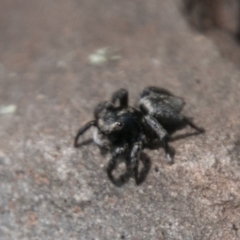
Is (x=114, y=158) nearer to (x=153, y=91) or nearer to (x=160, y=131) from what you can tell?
(x=160, y=131)

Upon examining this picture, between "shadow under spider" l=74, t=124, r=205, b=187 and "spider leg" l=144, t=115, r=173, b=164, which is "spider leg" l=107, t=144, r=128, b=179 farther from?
"spider leg" l=144, t=115, r=173, b=164

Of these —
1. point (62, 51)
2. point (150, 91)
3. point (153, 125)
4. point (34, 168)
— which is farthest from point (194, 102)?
point (62, 51)

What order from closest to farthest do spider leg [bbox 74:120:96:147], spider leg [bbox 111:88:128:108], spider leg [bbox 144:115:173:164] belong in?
spider leg [bbox 144:115:173:164], spider leg [bbox 74:120:96:147], spider leg [bbox 111:88:128:108]

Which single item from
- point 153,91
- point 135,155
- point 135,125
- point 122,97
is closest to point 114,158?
point 135,155

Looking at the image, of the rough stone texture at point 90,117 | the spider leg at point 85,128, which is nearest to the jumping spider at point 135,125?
the spider leg at point 85,128

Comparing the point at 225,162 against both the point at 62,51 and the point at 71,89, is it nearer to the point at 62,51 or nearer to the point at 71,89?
the point at 71,89

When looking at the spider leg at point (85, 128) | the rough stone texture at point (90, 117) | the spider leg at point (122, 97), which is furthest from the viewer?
the spider leg at point (122, 97)

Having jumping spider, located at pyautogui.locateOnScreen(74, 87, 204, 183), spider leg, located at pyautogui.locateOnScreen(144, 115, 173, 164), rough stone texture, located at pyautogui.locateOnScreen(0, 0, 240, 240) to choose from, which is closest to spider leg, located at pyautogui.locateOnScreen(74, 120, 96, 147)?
jumping spider, located at pyautogui.locateOnScreen(74, 87, 204, 183)

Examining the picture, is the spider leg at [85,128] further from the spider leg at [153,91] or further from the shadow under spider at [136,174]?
the spider leg at [153,91]
